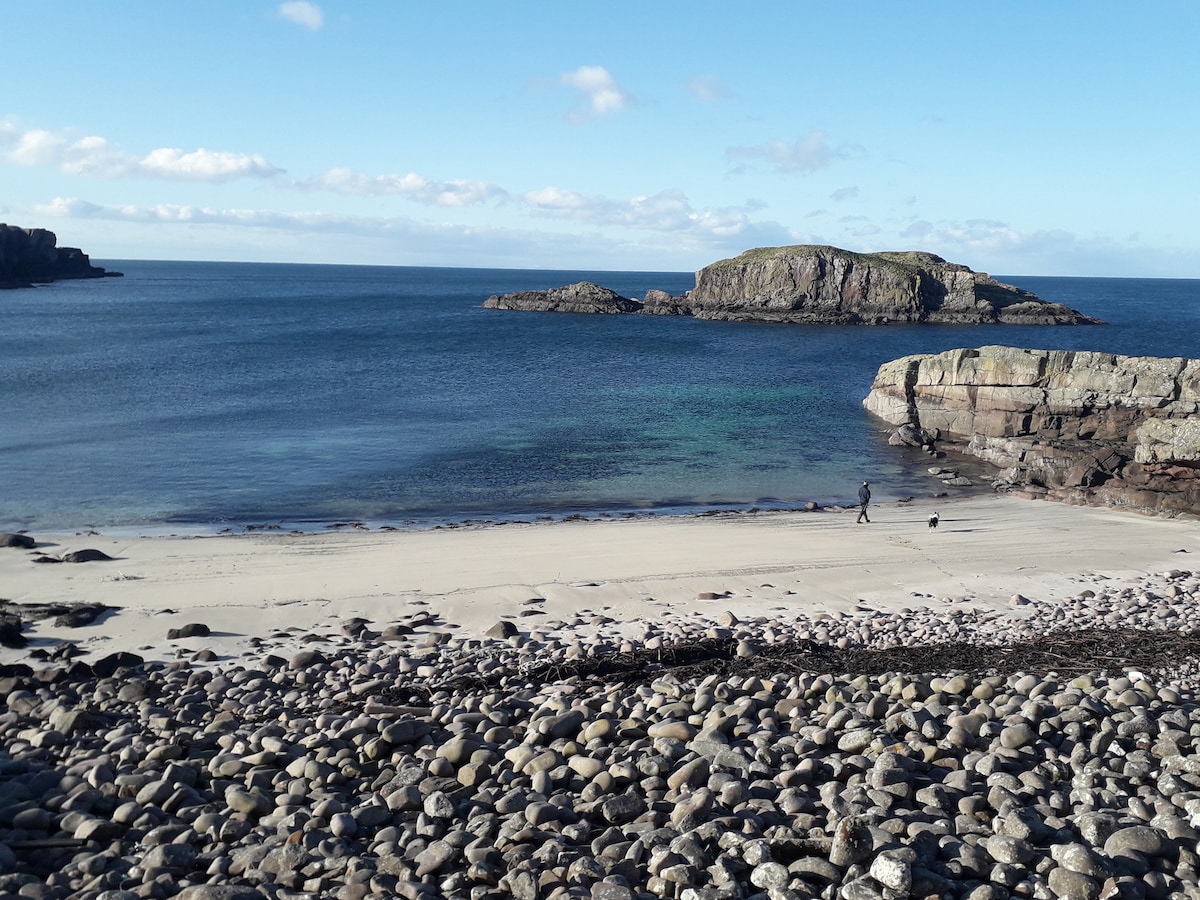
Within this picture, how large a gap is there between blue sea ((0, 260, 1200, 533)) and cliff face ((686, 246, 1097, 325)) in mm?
17316

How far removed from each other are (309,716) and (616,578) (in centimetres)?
845

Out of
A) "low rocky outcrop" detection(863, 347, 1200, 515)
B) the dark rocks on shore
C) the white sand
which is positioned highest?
"low rocky outcrop" detection(863, 347, 1200, 515)

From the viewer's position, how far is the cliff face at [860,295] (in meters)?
107

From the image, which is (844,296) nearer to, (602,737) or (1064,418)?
(1064,418)

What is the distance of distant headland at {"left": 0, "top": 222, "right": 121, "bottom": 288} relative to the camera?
5733 inches

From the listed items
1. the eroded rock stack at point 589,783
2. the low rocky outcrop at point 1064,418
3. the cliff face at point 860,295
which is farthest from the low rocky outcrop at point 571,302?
the eroded rock stack at point 589,783

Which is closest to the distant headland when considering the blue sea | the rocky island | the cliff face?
the blue sea

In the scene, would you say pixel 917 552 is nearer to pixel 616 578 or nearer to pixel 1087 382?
pixel 616 578

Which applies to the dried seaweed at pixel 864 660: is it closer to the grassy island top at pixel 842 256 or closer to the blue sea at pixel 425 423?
the blue sea at pixel 425 423

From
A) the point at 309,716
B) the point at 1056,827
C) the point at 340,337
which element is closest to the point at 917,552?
the point at 1056,827

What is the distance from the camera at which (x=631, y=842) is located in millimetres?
8070

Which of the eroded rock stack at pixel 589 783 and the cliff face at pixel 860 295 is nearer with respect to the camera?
the eroded rock stack at pixel 589 783

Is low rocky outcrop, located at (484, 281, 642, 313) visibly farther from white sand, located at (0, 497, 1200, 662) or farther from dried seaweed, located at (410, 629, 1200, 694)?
dried seaweed, located at (410, 629, 1200, 694)

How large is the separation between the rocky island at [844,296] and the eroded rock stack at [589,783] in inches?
3767
